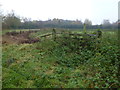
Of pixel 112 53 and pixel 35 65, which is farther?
pixel 35 65

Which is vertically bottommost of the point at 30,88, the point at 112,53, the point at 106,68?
the point at 30,88

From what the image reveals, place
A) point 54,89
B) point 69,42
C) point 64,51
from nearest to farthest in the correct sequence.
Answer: point 54,89
point 64,51
point 69,42

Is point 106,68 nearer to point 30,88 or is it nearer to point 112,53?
point 112,53

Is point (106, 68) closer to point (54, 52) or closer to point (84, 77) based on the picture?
point (84, 77)

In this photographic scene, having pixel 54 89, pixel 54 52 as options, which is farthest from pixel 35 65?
pixel 54 89

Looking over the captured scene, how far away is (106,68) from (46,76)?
7.51 ft

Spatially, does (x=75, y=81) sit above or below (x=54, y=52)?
below

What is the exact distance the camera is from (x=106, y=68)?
452cm

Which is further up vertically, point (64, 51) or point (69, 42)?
point (69, 42)

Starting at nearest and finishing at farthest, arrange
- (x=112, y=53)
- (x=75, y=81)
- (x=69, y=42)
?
(x=75, y=81)
(x=112, y=53)
(x=69, y=42)

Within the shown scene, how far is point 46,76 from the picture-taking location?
181 inches

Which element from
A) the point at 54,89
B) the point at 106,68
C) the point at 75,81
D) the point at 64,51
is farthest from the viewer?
the point at 64,51

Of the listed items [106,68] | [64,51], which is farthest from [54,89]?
[64,51]

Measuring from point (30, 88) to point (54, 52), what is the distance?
12.0 feet
